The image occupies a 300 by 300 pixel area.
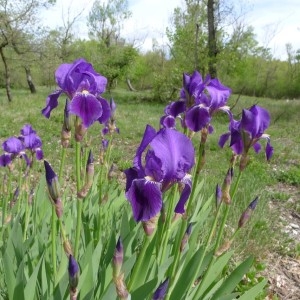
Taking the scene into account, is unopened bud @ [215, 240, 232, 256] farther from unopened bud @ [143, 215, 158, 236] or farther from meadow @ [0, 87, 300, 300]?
unopened bud @ [143, 215, 158, 236]

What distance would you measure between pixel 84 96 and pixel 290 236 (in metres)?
3.65

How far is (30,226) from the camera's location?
9.36ft

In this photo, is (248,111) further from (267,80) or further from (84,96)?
(267,80)

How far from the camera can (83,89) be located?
1.47 m

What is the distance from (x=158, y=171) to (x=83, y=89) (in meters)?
0.53

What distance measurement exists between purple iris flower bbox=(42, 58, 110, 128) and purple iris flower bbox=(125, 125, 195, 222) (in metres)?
0.29

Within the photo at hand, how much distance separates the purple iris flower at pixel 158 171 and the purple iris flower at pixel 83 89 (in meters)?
0.29

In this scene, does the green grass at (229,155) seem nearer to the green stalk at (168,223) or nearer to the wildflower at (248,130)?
the green stalk at (168,223)

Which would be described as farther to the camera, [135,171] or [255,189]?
[255,189]

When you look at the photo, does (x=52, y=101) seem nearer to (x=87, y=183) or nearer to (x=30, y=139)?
(x=87, y=183)

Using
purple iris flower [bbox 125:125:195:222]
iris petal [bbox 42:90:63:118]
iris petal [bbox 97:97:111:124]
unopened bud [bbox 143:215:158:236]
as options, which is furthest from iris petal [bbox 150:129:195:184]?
iris petal [bbox 42:90:63:118]

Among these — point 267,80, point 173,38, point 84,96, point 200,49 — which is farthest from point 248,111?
point 267,80

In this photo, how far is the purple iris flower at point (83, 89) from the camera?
1381 millimetres

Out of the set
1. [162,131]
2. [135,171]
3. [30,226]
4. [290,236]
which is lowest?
[290,236]
